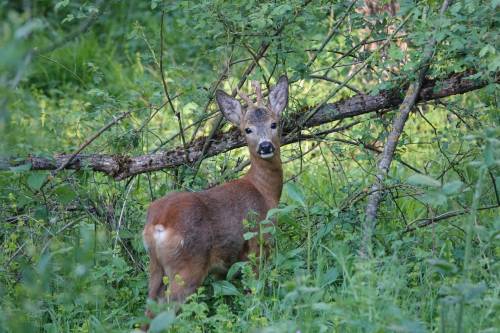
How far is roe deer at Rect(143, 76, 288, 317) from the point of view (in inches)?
192

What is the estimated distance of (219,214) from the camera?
5.23 m

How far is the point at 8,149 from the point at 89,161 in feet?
1.85

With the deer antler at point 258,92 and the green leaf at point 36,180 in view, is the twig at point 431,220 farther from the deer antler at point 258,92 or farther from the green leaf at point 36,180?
the green leaf at point 36,180

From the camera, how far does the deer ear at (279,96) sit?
587 cm

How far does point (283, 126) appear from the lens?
6.09 meters

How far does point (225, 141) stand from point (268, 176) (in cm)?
47

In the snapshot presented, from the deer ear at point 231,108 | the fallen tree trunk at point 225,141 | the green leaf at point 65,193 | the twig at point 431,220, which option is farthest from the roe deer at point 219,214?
the twig at point 431,220

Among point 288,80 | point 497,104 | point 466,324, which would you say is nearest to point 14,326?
point 466,324

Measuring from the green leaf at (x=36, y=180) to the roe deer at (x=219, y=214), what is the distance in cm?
82

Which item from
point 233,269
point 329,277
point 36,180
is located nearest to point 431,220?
point 329,277

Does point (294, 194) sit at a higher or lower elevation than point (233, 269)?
higher

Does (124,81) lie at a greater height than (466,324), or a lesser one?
greater

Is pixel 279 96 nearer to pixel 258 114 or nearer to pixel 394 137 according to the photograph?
pixel 258 114

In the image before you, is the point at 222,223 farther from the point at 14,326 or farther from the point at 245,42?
the point at 14,326
